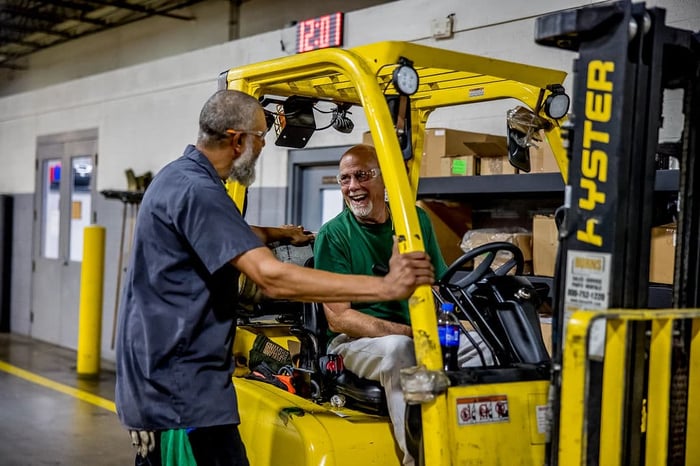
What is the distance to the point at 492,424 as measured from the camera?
10.2 feet

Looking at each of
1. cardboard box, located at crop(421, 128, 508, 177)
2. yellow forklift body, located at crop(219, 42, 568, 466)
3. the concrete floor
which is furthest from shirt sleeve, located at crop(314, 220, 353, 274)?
the concrete floor

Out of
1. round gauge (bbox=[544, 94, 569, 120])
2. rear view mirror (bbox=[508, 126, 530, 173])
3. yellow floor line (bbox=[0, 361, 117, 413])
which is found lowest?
yellow floor line (bbox=[0, 361, 117, 413])

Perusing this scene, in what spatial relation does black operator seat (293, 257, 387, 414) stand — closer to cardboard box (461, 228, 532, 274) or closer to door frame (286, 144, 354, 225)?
cardboard box (461, 228, 532, 274)

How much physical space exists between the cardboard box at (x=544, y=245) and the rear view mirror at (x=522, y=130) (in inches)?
62.9

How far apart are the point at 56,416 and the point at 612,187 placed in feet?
20.7

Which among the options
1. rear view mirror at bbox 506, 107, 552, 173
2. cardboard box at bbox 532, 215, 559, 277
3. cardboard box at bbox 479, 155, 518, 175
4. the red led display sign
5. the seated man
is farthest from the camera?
the red led display sign

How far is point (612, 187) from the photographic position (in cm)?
296

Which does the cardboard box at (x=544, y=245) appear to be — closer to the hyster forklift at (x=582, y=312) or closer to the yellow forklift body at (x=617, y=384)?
the hyster forklift at (x=582, y=312)

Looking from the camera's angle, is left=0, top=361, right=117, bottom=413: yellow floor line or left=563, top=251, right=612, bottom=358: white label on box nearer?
left=563, top=251, right=612, bottom=358: white label on box

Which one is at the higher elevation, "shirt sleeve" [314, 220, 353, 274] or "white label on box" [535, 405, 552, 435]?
"shirt sleeve" [314, 220, 353, 274]

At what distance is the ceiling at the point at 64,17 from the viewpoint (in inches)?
497

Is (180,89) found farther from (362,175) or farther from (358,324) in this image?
(358,324)

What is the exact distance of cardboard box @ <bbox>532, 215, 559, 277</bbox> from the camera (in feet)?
18.9

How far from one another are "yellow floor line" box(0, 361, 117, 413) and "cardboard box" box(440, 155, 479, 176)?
12.3 feet
